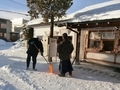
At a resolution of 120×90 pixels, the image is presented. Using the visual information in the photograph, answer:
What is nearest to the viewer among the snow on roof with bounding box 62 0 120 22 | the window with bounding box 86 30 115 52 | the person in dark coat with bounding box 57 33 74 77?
the person in dark coat with bounding box 57 33 74 77

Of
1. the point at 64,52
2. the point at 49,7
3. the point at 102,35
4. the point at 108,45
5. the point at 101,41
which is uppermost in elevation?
the point at 49,7

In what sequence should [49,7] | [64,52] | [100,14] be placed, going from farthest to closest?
[49,7], [100,14], [64,52]

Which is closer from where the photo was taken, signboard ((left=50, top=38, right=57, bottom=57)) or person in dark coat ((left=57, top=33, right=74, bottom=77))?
person in dark coat ((left=57, top=33, right=74, bottom=77))

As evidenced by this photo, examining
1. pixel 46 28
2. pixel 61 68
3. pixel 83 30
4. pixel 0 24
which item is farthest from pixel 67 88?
pixel 0 24

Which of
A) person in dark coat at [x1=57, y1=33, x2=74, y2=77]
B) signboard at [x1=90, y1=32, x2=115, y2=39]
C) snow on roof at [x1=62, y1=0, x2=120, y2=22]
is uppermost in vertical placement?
snow on roof at [x1=62, y1=0, x2=120, y2=22]

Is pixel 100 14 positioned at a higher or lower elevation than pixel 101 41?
higher

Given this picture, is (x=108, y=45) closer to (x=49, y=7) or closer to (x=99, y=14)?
(x=99, y=14)

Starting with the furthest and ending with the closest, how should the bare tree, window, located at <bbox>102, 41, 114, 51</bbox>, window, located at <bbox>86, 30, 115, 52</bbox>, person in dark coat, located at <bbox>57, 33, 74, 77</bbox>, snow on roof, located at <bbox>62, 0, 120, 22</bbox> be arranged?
the bare tree → window, located at <bbox>102, 41, 114, 51</bbox> → window, located at <bbox>86, 30, 115, 52</bbox> → snow on roof, located at <bbox>62, 0, 120, 22</bbox> → person in dark coat, located at <bbox>57, 33, 74, 77</bbox>

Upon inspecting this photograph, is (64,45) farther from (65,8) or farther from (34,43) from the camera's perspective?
(65,8)

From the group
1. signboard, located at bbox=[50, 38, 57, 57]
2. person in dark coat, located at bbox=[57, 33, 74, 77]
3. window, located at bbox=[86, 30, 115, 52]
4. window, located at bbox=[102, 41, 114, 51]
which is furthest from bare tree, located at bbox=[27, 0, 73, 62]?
person in dark coat, located at bbox=[57, 33, 74, 77]

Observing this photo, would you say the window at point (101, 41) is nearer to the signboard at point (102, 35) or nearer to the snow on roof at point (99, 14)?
A: the signboard at point (102, 35)

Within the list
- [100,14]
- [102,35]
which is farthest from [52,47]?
[100,14]

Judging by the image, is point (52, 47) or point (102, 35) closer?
point (102, 35)

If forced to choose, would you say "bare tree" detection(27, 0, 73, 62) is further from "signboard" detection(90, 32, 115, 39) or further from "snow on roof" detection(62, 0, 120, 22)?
"signboard" detection(90, 32, 115, 39)
